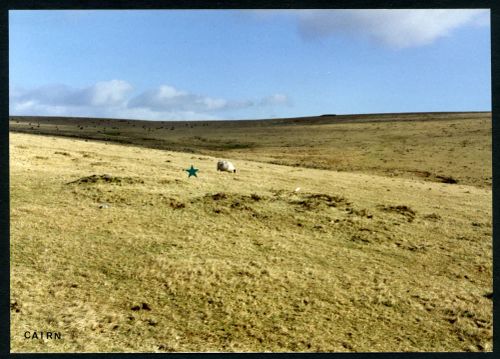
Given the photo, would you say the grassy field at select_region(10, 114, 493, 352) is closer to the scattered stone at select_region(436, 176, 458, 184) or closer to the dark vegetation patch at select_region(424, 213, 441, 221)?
the dark vegetation patch at select_region(424, 213, 441, 221)

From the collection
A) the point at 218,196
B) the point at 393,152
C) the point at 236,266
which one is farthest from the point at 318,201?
the point at 393,152

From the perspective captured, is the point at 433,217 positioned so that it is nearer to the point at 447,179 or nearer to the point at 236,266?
the point at 236,266

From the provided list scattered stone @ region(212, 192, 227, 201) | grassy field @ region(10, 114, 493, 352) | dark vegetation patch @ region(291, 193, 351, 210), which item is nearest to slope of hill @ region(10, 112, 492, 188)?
grassy field @ region(10, 114, 493, 352)

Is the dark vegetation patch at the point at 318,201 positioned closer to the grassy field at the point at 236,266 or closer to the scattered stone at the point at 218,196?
the grassy field at the point at 236,266

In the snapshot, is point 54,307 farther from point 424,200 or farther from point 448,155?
point 448,155

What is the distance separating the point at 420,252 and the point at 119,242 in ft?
37.7

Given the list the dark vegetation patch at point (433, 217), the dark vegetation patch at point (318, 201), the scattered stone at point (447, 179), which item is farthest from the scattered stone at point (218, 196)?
→ the scattered stone at point (447, 179)

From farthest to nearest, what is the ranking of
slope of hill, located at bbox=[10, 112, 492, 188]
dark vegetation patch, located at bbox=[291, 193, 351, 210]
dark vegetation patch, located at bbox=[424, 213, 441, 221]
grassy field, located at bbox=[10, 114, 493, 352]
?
slope of hill, located at bbox=[10, 112, 492, 188] < dark vegetation patch, located at bbox=[291, 193, 351, 210] < dark vegetation patch, located at bbox=[424, 213, 441, 221] < grassy field, located at bbox=[10, 114, 493, 352]

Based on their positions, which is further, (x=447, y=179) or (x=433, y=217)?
(x=447, y=179)

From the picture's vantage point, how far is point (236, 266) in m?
14.2

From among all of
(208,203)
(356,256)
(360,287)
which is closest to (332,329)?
(360,287)

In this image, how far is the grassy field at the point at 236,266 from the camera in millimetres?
10602

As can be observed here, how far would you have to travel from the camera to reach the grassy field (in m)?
10.6
